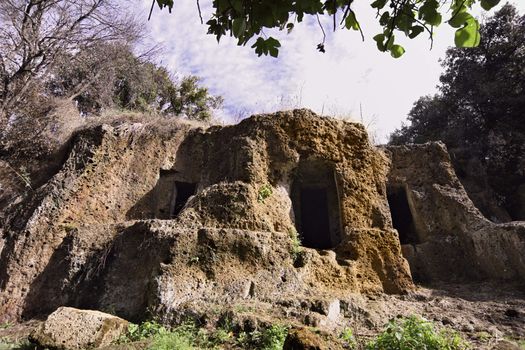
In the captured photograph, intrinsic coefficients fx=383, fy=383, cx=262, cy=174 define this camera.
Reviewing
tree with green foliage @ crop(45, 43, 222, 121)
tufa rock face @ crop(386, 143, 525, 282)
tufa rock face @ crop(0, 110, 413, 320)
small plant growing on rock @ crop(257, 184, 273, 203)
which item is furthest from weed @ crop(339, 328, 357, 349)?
tree with green foliage @ crop(45, 43, 222, 121)

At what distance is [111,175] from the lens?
8656 mm

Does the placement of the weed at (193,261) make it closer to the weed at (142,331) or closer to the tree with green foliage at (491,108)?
the weed at (142,331)

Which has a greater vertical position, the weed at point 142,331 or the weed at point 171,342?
the weed at point 142,331

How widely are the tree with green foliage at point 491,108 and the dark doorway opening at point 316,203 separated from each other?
5.96 meters

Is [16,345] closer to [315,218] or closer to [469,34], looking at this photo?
[469,34]

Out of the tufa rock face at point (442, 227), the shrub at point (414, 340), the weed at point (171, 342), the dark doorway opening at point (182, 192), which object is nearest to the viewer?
the shrub at point (414, 340)

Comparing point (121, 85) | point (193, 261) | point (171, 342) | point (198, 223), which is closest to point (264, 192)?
point (198, 223)

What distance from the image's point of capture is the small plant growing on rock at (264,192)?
23.5ft

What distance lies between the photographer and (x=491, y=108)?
1387cm

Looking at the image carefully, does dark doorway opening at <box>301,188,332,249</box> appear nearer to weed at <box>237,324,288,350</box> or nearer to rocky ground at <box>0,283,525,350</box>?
rocky ground at <box>0,283,525,350</box>

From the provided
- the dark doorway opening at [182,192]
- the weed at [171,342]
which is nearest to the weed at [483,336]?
the weed at [171,342]

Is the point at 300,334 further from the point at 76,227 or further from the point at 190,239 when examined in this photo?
the point at 76,227

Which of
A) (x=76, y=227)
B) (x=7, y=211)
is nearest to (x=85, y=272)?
(x=76, y=227)

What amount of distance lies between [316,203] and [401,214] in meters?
2.32
